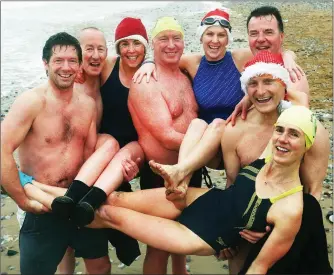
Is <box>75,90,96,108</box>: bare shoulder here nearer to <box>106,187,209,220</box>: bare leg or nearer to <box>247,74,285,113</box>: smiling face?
<box>106,187,209,220</box>: bare leg

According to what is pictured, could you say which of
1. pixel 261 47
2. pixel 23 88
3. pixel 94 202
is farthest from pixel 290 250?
pixel 23 88

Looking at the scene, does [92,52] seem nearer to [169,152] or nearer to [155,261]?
[169,152]

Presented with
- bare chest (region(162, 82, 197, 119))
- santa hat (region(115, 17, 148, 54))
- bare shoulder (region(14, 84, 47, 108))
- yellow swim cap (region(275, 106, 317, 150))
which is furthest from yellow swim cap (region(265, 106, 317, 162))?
bare shoulder (region(14, 84, 47, 108))

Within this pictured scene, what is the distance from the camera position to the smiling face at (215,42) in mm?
5746

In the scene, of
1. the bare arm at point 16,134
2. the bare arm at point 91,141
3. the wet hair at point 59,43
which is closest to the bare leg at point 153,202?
the bare arm at point 91,141

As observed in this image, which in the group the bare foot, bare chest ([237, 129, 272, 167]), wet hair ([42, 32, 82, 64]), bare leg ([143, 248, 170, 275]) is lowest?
bare leg ([143, 248, 170, 275])

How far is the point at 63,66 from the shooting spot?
4988 mm

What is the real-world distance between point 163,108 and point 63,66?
3.93ft

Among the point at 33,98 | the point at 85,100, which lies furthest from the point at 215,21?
the point at 33,98

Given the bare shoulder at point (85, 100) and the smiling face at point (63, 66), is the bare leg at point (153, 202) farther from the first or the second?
the smiling face at point (63, 66)

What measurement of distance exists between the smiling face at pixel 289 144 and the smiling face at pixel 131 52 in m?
2.22

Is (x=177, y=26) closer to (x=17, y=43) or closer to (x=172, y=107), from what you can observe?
(x=172, y=107)

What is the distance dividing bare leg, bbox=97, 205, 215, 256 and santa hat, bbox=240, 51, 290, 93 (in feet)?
5.25

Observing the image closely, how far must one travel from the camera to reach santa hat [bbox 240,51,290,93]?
15.6 ft
